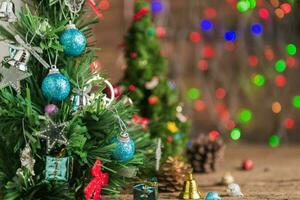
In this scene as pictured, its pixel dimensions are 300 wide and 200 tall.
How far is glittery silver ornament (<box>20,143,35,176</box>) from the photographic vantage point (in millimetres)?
1339

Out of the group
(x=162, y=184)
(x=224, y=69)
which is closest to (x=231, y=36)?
(x=224, y=69)

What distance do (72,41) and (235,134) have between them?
1.56 metres

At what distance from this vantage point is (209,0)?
289 centimetres

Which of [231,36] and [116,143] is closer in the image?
[116,143]

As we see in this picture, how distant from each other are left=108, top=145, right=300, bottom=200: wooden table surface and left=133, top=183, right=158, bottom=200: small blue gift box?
127mm

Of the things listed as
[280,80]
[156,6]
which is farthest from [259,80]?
[156,6]

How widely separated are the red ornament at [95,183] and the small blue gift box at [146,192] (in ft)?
0.33

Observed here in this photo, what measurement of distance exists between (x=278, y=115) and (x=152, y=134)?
1.11 metres

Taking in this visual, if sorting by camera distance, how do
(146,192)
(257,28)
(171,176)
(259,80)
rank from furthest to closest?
(259,80) → (257,28) → (171,176) → (146,192)

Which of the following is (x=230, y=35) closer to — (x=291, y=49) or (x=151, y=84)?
(x=291, y=49)

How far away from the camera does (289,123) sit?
2.86m

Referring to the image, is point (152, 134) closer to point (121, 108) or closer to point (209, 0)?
point (121, 108)

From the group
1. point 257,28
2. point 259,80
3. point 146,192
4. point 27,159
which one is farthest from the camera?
point 259,80

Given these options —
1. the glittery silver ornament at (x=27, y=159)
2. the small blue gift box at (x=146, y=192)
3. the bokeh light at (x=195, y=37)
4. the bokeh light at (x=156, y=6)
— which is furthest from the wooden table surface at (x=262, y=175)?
the bokeh light at (x=156, y=6)
